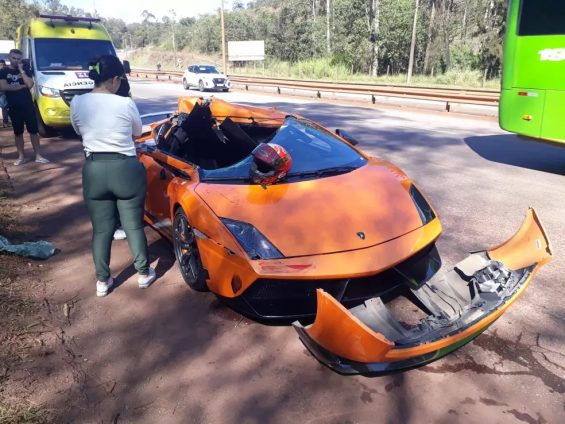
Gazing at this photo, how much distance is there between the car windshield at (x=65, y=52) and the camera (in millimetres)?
10266

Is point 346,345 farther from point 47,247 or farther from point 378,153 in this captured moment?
point 378,153

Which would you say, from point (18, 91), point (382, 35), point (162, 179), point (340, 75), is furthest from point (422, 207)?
point (382, 35)

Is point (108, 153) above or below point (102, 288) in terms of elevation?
above

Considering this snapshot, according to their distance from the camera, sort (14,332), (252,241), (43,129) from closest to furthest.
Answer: (252,241) → (14,332) → (43,129)

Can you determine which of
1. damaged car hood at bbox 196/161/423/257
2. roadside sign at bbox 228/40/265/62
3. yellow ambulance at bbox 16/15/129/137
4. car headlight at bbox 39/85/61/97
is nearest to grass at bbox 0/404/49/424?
damaged car hood at bbox 196/161/423/257

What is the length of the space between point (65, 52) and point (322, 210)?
32.3 ft

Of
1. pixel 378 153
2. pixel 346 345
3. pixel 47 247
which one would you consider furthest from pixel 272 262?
pixel 378 153

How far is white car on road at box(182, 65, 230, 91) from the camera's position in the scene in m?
27.2

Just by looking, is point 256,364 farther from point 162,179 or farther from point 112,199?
point 162,179

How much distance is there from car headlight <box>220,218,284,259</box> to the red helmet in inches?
21.8

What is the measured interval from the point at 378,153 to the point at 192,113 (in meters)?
5.33

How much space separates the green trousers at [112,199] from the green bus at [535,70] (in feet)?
21.4

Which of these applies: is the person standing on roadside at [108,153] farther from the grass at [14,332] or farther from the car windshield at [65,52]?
the car windshield at [65,52]

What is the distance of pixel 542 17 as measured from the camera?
712 cm
